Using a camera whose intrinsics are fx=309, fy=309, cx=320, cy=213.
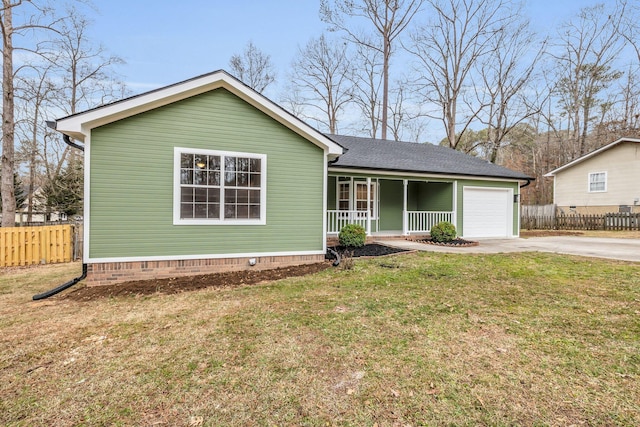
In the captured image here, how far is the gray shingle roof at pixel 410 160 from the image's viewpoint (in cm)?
1142

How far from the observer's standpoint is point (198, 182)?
6641 millimetres

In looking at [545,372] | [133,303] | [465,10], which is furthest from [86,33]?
[465,10]

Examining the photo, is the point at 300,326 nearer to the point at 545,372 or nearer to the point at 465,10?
the point at 545,372

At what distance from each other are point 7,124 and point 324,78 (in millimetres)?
19976

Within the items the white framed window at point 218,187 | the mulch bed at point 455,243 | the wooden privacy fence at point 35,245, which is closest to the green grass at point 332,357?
the white framed window at point 218,187

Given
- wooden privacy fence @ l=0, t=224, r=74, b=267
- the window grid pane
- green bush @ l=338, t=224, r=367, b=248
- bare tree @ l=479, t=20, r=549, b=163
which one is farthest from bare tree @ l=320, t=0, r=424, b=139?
wooden privacy fence @ l=0, t=224, r=74, b=267

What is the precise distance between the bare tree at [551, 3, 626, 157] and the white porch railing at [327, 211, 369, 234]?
23.6 m

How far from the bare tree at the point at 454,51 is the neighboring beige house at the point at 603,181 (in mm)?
7622

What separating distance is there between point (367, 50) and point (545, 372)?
2535 cm

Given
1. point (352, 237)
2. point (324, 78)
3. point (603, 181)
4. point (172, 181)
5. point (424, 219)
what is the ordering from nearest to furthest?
point (172, 181)
point (352, 237)
point (424, 219)
point (603, 181)
point (324, 78)

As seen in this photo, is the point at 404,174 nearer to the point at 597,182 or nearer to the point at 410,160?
the point at 410,160

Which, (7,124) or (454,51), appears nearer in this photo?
(7,124)

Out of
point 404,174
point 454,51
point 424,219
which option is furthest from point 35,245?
point 454,51

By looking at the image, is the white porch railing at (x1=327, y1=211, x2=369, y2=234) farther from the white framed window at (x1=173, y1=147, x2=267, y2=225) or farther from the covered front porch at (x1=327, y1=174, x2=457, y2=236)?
the white framed window at (x1=173, y1=147, x2=267, y2=225)
